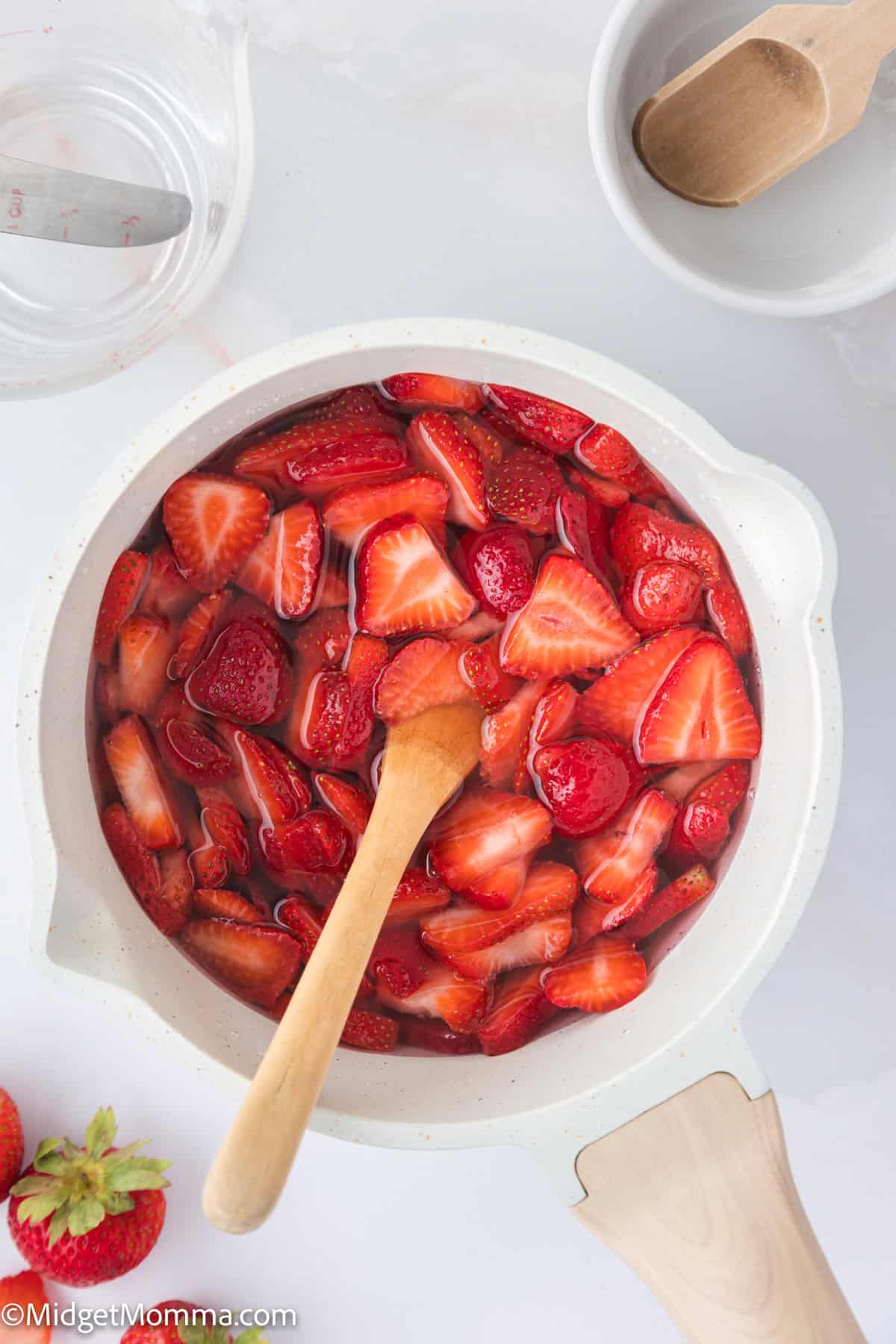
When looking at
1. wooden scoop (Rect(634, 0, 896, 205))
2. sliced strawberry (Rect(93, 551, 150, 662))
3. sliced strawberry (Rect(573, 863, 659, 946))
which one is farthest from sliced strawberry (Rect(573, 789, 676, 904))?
wooden scoop (Rect(634, 0, 896, 205))

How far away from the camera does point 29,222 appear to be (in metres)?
0.99

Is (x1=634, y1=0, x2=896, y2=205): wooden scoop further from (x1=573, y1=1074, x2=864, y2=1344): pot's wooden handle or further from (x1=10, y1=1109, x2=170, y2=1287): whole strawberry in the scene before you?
(x1=10, y1=1109, x2=170, y2=1287): whole strawberry

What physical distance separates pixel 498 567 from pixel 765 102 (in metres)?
0.46

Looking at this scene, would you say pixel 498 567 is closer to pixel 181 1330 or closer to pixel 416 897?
pixel 416 897

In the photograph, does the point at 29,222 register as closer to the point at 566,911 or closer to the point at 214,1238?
the point at 566,911

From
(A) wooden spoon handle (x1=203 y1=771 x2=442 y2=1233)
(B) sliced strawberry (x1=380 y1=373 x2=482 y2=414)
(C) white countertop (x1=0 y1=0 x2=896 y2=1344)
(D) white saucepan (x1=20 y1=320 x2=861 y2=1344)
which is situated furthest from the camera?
(C) white countertop (x1=0 y1=0 x2=896 y2=1344)

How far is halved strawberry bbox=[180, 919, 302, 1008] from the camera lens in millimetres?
940

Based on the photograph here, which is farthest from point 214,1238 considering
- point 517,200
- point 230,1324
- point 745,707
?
point 517,200

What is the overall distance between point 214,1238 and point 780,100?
1.19 metres

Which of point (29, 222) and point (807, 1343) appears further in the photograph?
point (29, 222)

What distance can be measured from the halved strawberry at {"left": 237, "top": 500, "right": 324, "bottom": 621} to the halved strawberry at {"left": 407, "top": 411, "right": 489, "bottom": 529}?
0.11 meters

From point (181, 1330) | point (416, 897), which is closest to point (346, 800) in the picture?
point (416, 897)

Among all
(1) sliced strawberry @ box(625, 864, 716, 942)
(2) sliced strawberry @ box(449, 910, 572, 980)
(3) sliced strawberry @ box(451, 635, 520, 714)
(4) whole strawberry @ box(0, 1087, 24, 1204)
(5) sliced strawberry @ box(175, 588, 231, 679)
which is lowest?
(4) whole strawberry @ box(0, 1087, 24, 1204)

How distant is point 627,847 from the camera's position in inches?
38.2
